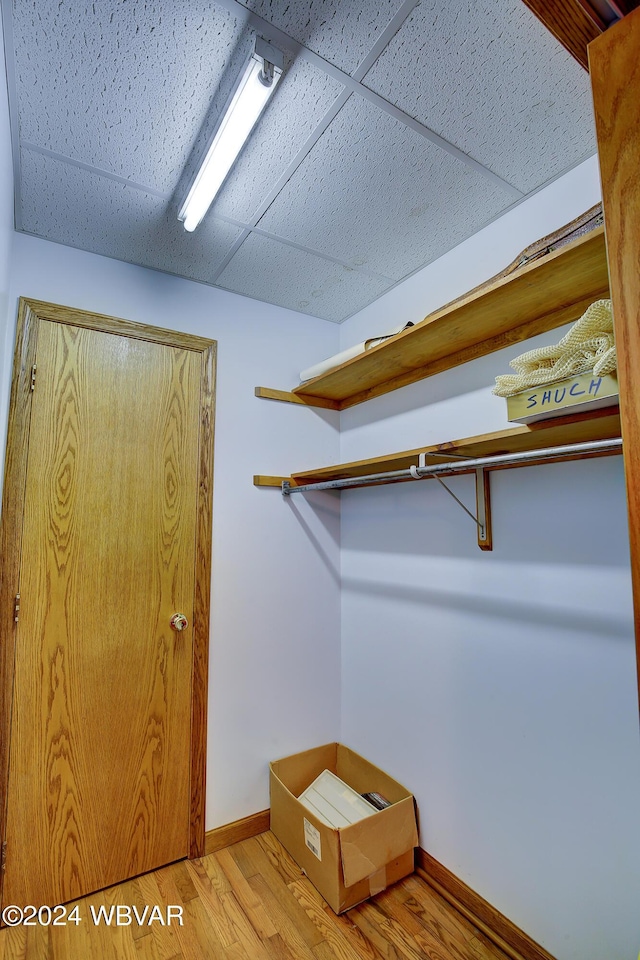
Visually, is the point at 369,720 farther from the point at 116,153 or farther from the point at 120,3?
the point at 120,3

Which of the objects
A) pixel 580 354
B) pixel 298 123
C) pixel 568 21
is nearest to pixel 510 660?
pixel 580 354

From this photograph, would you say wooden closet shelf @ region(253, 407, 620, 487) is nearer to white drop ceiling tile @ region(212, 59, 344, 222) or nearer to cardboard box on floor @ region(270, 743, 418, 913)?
white drop ceiling tile @ region(212, 59, 344, 222)

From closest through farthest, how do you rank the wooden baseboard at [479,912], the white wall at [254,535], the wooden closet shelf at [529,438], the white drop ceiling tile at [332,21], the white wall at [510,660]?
the white drop ceiling tile at [332,21], the wooden closet shelf at [529,438], the white wall at [510,660], the wooden baseboard at [479,912], the white wall at [254,535]

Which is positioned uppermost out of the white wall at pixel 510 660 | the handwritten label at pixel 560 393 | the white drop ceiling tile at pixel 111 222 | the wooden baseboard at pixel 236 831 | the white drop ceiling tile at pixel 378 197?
the white drop ceiling tile at pixel 378 197

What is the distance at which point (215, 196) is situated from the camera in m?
1.56

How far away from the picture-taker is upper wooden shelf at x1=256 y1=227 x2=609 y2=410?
4.14 ft

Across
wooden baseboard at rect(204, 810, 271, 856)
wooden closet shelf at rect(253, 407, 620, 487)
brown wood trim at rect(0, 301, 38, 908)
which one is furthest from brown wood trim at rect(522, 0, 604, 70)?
wooden baseboard at rect(204, 810, 271, 856)

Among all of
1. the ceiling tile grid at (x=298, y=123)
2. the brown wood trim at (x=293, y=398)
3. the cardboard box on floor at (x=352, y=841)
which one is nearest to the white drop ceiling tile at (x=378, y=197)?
the ceiling tile grid at (x=298, y=123)

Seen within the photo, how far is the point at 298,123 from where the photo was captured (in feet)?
4.41

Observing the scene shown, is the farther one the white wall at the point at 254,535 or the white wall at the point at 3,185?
the white wall at the point at 254,535

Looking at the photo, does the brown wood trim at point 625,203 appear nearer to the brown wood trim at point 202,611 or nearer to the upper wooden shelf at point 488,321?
the upper wooden shelf at point 488,321

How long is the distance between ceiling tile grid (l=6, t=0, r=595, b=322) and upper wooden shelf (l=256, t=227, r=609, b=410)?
44cm

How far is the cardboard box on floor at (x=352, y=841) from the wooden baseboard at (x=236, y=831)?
0.05 metres

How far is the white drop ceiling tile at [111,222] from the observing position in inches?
60.7
